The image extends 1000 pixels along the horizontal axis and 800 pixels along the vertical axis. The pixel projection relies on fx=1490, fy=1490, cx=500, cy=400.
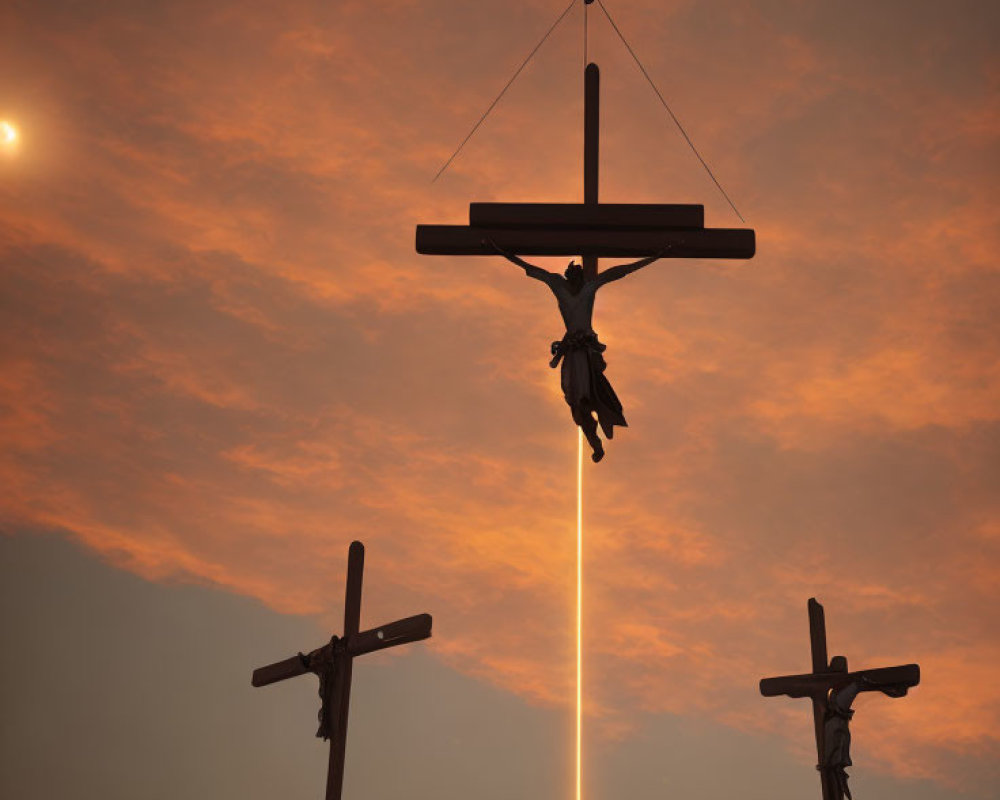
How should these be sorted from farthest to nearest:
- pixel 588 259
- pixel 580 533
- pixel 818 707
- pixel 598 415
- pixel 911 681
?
pixel 580 533 → pixel 818 707 → pixel 911 681 → pixel 588 259 → pixel 598 415

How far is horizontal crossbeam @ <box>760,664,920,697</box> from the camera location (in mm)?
14211

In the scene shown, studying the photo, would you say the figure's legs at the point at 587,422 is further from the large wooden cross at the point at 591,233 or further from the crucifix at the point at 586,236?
the large wooden cross at the point at 591,233

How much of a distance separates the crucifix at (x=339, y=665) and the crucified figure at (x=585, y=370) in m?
4.34

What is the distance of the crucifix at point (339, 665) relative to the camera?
1419 cm

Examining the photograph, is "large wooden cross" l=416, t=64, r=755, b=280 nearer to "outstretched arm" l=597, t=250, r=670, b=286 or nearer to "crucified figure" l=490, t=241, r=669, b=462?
"outstretched arm" l=597, t=250, r=670, b=286

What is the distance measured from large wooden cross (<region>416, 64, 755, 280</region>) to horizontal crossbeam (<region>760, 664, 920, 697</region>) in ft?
17.3

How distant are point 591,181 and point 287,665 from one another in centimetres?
671

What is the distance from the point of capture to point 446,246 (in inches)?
434

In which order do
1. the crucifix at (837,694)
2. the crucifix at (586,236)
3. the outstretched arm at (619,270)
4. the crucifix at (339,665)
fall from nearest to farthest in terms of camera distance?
the outstretched arm at (619,270), the crucifix at (586,236), the crucifix at (339,665), the crucifix at (837,694)

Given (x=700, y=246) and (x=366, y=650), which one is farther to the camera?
(x=366, y=650)

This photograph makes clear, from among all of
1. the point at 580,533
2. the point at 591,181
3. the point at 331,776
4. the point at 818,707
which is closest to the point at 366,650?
the point at 331,776

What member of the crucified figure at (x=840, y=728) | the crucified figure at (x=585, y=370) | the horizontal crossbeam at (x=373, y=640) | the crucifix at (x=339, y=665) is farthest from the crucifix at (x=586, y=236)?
the crucified figure at (x=840, y=728)

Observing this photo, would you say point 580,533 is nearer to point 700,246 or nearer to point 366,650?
point 366,650

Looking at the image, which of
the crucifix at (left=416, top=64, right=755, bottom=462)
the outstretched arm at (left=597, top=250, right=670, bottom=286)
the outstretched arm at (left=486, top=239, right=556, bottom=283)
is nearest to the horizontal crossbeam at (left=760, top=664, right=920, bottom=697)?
the crucifix at (left=416, top=64, right=755, bottom=462)
